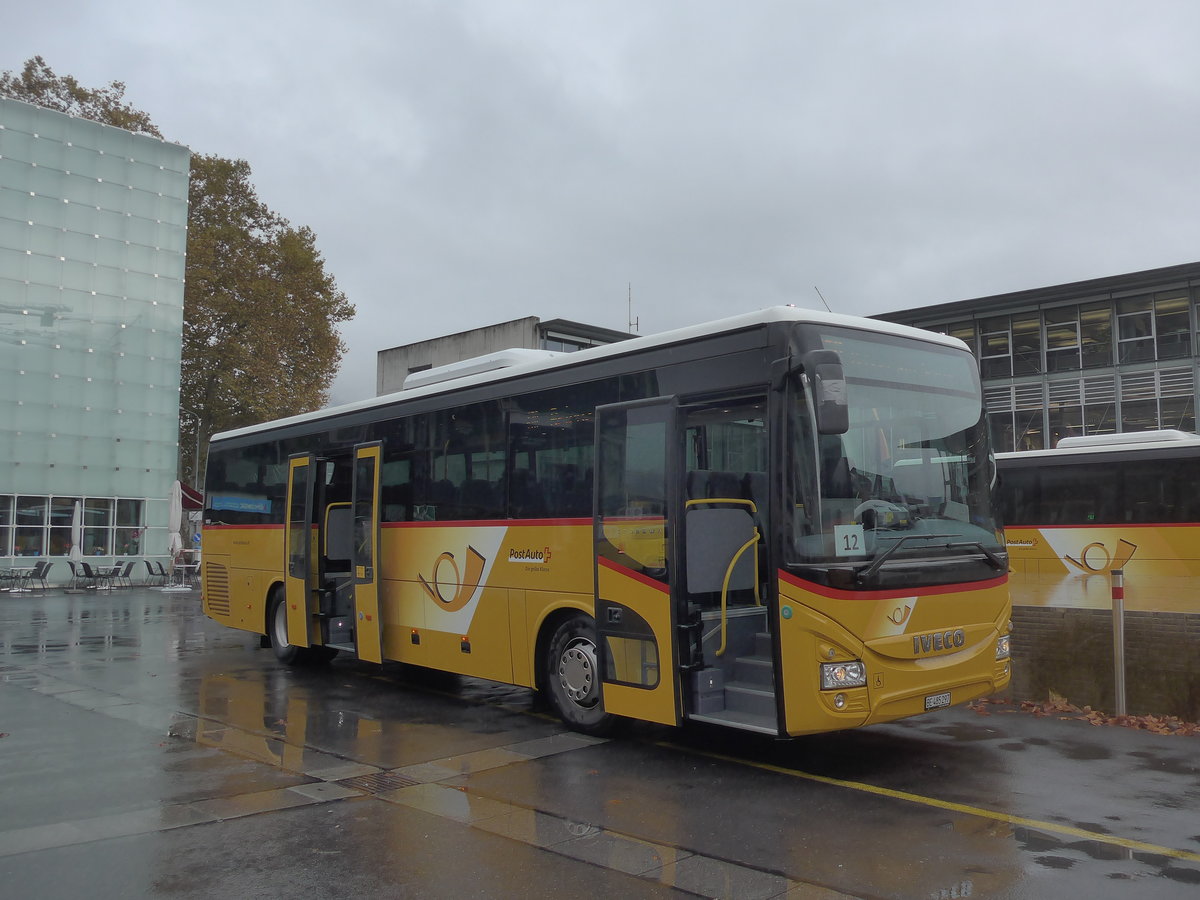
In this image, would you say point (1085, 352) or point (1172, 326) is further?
point (1085, 352)

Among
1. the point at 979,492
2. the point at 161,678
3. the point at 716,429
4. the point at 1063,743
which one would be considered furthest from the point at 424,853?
the point at 161,678

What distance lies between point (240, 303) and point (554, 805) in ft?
128

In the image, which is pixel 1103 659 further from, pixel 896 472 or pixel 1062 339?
pixel 1062 339

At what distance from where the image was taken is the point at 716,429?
8227 millimetres

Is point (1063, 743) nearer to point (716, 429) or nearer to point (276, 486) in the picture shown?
point (716, 429)

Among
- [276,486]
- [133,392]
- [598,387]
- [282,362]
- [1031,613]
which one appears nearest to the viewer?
[598,387]

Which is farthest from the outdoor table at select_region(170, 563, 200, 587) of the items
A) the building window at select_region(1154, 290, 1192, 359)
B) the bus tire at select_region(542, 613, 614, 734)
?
the building window at select_region(1154, 290, 1192, 359)

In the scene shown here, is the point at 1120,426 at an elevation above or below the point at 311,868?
above

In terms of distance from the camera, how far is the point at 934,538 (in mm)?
7227

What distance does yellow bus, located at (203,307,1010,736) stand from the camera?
6.79 metres

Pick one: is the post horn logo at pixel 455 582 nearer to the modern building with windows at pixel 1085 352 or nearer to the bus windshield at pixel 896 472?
the bus windshield at pixel 896 472

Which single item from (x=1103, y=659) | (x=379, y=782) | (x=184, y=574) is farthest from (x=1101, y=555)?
(x=184, y=574)

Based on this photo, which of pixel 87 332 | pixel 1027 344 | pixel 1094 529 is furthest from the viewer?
pixel 1027 344

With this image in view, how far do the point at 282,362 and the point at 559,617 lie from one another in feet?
118
